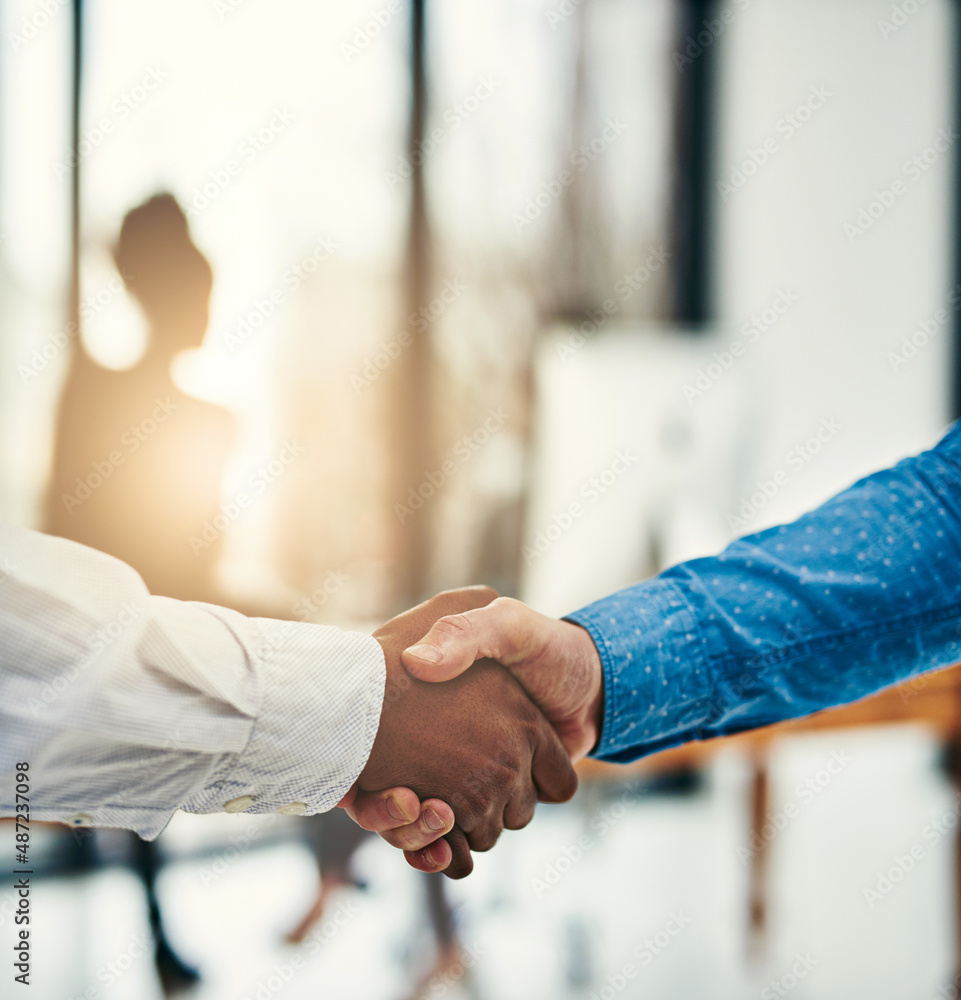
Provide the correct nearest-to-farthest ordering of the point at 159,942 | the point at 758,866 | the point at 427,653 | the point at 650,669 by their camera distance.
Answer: the point at 427,653 < the point at 650,669 < the point at 159,942 < the point at 758,866

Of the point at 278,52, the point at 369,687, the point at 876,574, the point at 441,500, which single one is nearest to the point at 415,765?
the point at 369,687

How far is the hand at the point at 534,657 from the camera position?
0.74 m

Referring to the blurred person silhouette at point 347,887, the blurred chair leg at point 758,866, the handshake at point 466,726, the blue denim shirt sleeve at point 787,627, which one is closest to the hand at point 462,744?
the handshake at point 466,726

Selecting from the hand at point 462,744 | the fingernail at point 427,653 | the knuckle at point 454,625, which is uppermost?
the knuckle at point 454,625

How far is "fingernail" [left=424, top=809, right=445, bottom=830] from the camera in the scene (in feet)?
2.40

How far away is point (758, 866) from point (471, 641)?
144 cm

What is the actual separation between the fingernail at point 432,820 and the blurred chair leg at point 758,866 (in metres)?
1.33

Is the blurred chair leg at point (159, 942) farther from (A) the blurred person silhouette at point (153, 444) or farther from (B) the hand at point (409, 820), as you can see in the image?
(B) the hand at point (409, 820)

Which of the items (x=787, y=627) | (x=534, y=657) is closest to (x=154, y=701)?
(x=534, y=657)

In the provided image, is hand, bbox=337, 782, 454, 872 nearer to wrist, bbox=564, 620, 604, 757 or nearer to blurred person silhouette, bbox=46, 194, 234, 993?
wrist, bbox=564, 620, 604, 757

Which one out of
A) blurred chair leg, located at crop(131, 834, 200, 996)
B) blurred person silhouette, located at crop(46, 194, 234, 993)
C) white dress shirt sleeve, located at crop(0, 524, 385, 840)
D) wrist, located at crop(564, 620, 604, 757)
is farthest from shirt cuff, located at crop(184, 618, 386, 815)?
blurred person silhouette, located at crop(46, 194, 234, 993)

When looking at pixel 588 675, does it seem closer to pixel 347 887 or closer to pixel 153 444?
pixel 347 887

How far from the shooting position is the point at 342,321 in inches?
94.7

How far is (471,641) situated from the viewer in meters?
0.75
